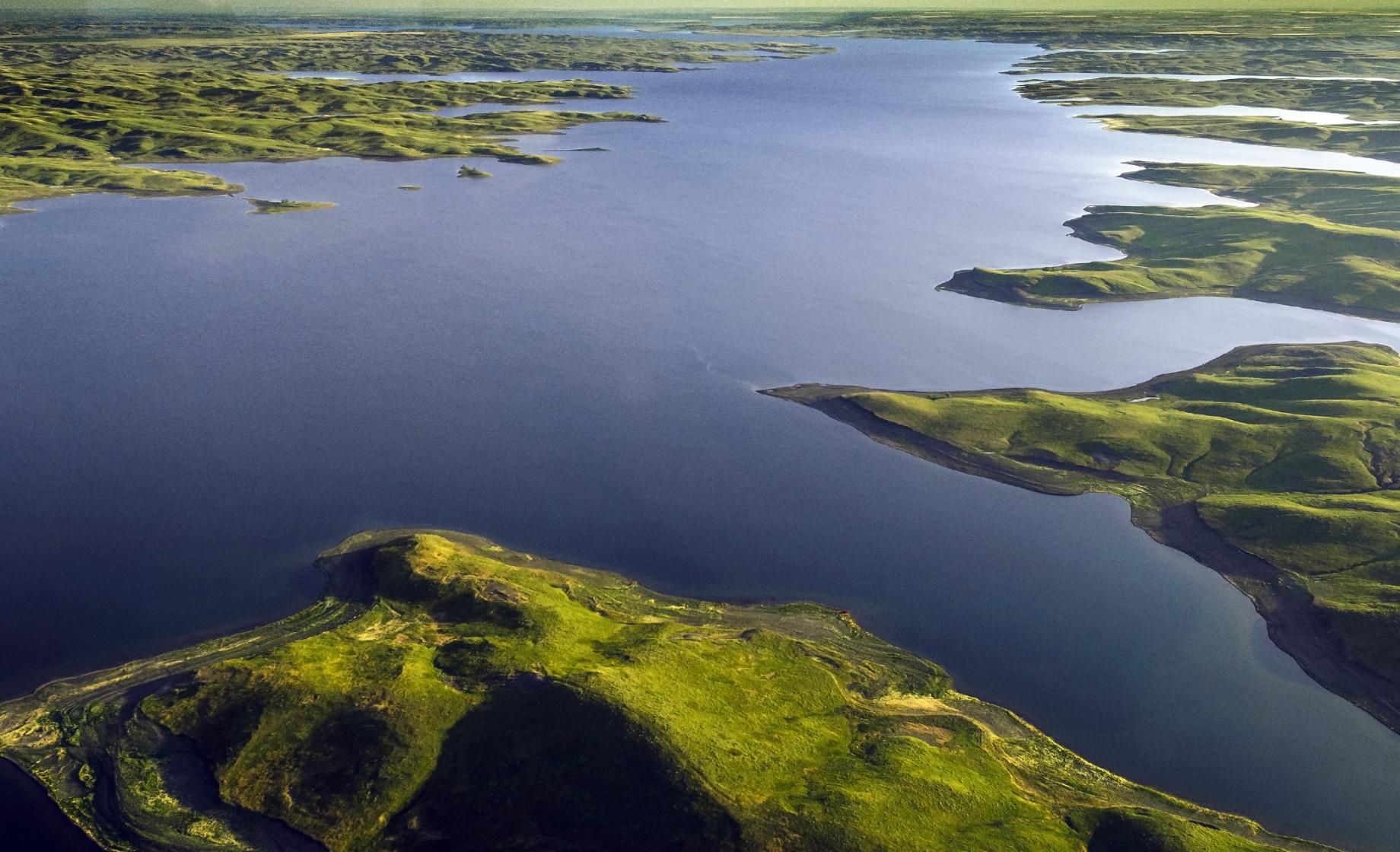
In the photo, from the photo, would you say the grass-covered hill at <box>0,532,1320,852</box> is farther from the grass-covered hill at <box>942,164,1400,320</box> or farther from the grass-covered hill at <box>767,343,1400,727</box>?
the grass-covered hill at <box>942,164,1400,320</box>

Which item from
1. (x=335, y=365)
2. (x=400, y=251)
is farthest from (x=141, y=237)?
(x=335, y=365)

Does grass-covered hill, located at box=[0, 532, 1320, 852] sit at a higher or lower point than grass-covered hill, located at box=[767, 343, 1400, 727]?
lower

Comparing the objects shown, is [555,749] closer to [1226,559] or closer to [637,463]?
[637,463]

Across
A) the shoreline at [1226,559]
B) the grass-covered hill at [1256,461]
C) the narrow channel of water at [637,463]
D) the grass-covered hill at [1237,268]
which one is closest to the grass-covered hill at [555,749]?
the narrow channel of water at [637,463]

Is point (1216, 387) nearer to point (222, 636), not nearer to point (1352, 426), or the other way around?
point (1352, 426)

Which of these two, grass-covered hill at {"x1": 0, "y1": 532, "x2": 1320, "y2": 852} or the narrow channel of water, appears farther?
the narrow channel of water

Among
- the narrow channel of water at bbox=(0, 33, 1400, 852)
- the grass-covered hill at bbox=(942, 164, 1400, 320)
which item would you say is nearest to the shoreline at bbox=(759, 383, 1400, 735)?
the narrow channel of water at bbox=(0, 33, 1400, 852)

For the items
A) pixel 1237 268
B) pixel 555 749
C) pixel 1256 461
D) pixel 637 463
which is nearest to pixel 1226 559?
pixel 1256 461
